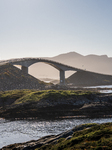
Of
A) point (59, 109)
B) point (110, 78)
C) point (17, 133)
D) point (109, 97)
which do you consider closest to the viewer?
point (17, 133)

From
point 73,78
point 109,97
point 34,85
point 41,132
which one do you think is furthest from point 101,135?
point 73,78

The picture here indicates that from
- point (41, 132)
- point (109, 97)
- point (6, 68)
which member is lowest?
point (41, 132)

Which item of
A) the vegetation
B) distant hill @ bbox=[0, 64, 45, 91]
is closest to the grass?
distant hill @ bbox=[0, 64, 45, 91]

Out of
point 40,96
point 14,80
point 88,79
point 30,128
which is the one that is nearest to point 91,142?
point 30,128

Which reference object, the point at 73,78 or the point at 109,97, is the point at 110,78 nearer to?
the point at 73,78

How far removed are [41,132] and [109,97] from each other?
26.8 m

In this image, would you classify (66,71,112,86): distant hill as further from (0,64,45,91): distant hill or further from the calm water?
the calm water

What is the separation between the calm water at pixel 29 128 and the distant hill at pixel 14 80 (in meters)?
43.1

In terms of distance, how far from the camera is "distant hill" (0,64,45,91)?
81.4 meters

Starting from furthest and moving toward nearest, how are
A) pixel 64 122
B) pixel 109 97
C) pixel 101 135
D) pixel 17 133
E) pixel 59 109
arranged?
1. pixel 109 97
2. pixel 59 109
3. pixel 64 122
4. pixel 17 133
5. pixel 101 135

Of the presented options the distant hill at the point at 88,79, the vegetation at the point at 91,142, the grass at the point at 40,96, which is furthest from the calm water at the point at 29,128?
the distant hill at the point at 88,79

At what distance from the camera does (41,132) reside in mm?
31375

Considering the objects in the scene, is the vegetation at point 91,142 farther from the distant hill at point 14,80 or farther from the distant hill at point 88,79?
the distant hill at point 88,79

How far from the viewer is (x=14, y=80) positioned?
86375 millimetres
